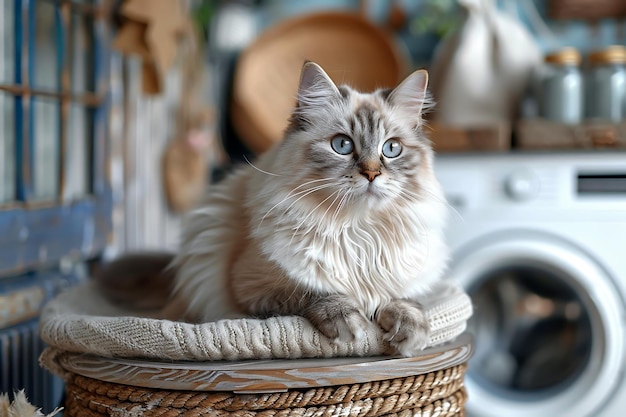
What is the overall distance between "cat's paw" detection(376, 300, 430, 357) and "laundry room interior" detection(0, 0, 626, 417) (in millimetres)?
699

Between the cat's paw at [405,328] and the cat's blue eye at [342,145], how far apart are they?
0.93ft

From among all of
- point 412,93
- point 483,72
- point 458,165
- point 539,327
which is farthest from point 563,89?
point 412,93

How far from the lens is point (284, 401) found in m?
0.95

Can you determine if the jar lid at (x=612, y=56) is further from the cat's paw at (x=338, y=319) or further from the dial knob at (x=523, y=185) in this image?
the cat's paw at (x=338, y=319)

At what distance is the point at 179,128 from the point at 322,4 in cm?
107

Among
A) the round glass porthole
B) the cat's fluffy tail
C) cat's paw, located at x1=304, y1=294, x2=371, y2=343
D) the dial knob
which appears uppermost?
the dial knob

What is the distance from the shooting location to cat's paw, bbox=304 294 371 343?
3.19 feet

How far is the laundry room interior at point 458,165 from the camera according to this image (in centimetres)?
157

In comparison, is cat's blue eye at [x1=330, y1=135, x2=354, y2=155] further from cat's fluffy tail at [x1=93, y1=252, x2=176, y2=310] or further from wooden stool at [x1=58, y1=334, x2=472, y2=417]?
cat's fluffy tail at [x1=93, y1=252, x2=176, y2=310]

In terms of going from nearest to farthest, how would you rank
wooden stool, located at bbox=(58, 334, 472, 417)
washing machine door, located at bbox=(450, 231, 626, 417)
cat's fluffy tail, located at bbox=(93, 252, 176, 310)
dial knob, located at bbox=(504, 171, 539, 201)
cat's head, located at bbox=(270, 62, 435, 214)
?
1. wooden stool, located at bbox=(58, 334, 472, 417)
2. cat's head, located at bbox=(270, 62, 435, 214)
3. cat's fluffy tail, located at bbox=(93, 252, 176, 310)
4. washing machine door, located at bbox=(450, 231, 626, 417)
5. dial knob, located at bbox=(504, 171, 539, 201)

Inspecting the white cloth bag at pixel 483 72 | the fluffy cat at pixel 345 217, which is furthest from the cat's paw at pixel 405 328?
the white cloth bag at pixel 483 72

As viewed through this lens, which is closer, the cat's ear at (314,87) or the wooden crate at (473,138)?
the cat's ear at (314,87)

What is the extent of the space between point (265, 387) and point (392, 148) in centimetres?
47

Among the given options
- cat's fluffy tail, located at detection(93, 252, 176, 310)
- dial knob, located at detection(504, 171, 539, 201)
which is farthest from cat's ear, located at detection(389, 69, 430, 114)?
dial knob, located at detection(504, 171, 539, 201)
